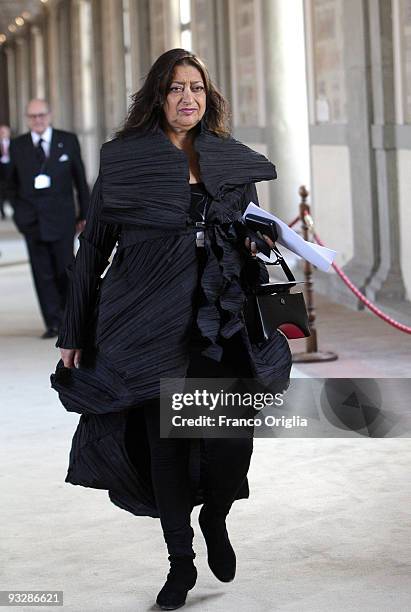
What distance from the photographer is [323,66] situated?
12.0 meters

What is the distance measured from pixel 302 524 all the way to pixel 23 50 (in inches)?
1600

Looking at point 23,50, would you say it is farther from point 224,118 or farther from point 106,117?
point 224,118

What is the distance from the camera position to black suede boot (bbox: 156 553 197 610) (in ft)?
12.8

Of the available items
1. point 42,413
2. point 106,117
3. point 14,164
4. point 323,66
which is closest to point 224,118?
point 42,413

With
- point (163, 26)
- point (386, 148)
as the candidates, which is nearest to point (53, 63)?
point (163, 26)

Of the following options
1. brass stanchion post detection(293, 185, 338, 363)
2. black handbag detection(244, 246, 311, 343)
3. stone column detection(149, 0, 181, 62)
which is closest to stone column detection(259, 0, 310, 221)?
stone column detection(149, 0, 181, 62)

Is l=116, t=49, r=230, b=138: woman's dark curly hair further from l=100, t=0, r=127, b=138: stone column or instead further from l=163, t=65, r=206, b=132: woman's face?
l=100, t=0, r=127, b=138: stone column

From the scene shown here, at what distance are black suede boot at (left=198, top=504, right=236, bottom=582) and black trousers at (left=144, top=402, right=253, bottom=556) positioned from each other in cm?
11

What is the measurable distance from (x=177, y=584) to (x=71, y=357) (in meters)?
0.73

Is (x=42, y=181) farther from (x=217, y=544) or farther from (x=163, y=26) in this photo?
(x=163, y=26)

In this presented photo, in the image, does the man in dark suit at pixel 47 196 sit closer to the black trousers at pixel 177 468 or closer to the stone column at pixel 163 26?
the black trousers at pixel 177 468

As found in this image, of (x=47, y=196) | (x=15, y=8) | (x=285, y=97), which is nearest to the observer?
(x=47, y=196)

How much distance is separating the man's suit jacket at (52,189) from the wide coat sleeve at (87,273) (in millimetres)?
5447

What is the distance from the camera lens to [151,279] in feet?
12.8
